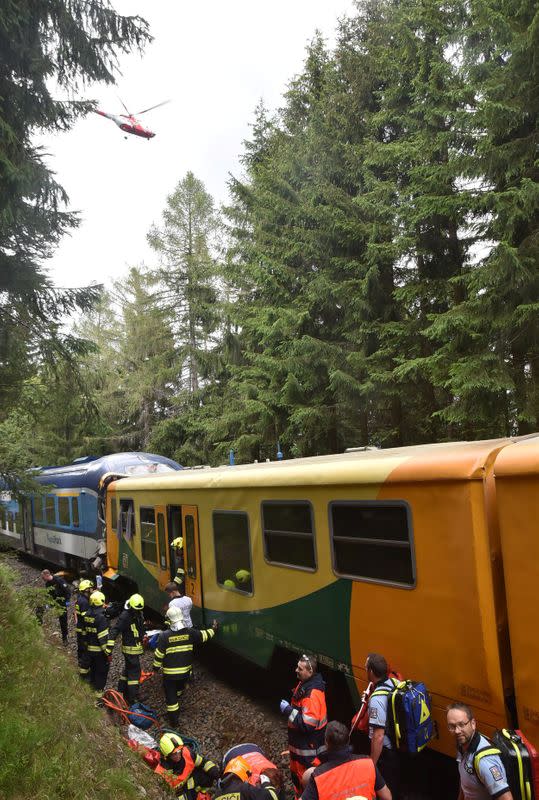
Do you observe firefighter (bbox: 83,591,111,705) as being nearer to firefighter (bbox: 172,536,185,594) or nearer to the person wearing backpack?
firefighter (bbox: 172,536,185,594)

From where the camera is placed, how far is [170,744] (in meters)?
4.99

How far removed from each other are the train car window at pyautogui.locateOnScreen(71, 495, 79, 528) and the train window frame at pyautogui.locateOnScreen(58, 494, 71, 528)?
269 millimetres

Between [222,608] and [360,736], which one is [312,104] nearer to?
[222,608]

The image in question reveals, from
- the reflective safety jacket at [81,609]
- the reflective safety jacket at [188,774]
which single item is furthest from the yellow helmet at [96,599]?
the reflective safety jacket at [188,774]

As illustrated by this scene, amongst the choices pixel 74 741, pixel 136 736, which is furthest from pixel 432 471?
pixel 136 736

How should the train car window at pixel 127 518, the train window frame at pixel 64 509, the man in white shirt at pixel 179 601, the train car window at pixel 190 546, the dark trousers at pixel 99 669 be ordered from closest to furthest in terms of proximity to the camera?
the man in white shirt at pixel 179 601, the dark trousers at pixel 99 669, the train car window at pixel 190 546, the train car window at pixel 127 518, the train window frame at pixel 64 509

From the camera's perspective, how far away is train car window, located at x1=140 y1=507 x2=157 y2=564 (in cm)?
1034

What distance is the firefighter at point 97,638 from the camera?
7945 millimetres

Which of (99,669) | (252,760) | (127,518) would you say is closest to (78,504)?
(127,518)

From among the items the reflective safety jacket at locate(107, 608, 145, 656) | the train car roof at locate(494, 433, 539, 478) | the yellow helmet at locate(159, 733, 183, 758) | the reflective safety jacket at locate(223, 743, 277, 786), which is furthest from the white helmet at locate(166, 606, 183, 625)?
the train car roof at locate(494, 433, 539, 478)

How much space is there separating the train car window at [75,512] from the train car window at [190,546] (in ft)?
25.7

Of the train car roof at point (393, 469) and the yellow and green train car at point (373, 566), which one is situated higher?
the train car roof at point (393, 469)

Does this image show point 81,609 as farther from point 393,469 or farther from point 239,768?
point 393,469

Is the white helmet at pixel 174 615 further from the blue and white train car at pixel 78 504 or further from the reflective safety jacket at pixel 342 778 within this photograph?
the blue and white train car at pixel 78 504
